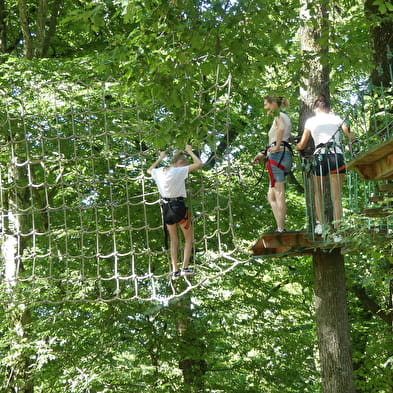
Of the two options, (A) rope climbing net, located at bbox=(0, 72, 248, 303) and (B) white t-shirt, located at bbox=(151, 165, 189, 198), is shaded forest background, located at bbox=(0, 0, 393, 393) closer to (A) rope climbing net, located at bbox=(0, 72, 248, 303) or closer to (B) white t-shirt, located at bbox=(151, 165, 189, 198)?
(A) rope climbing net, located at bbox=(0, 72, 248, 303)

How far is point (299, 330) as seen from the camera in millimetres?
9094

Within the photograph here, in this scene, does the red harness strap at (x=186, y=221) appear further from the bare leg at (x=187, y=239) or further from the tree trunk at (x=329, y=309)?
the tree trunk at (x=329, y=309)

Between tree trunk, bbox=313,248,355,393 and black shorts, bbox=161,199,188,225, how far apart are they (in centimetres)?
137

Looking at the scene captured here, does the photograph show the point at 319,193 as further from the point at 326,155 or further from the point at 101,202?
the point at 101,202

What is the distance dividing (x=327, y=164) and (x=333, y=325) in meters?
1.72

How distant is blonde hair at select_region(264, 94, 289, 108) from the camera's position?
17.4ft

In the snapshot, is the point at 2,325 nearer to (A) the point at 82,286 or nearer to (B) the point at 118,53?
(A) the point at 82,286

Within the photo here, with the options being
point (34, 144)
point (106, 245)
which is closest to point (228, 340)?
point (106, 245)

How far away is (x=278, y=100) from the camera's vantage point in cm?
554

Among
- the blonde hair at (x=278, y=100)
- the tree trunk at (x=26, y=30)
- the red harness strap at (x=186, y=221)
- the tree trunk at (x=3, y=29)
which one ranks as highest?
the tree trunk at (x=3, y=29)

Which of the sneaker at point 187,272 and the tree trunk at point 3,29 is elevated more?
the tree trunk at point 3,29

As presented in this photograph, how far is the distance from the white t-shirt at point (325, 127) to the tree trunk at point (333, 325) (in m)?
1.33

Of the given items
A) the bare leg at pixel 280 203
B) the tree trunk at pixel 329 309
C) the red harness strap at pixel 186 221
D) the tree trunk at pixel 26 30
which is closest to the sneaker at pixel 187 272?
the red harness strap at pixel 186 221

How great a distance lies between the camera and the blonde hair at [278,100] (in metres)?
5.29
